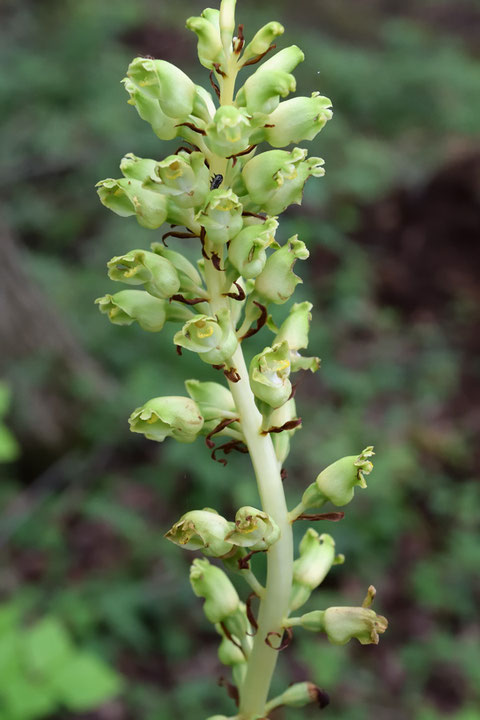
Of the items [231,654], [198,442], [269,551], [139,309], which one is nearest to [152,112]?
[139,309]

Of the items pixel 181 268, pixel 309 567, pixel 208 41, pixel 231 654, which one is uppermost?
pixel 208 41

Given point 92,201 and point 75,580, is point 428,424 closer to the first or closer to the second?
point 75,580

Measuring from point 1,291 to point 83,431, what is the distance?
1.45 m

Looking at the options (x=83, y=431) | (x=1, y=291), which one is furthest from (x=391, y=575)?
(x=1, y=291)

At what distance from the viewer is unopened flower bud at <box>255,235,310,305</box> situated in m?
1.76

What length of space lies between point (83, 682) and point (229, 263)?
9.05 feet

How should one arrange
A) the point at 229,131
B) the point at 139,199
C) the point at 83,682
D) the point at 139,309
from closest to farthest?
the point at 229,131, the point at 139,199, the point at 139,309, the point at 83,682

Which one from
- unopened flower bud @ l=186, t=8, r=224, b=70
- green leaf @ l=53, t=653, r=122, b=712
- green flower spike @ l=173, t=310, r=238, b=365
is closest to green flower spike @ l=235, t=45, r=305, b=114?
unopened flower bud @ l=186, t=8, r=224, b=70

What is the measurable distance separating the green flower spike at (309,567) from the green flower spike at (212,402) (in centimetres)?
41

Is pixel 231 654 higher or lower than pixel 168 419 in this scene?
lower

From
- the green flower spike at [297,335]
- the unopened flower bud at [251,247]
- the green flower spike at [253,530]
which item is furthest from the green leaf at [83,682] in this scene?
the unopened flower bud at [251,247]

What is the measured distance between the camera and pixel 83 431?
21.3 ft

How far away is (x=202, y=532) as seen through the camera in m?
1.70

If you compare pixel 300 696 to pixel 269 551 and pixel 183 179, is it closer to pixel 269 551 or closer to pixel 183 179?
pixel 269 551
